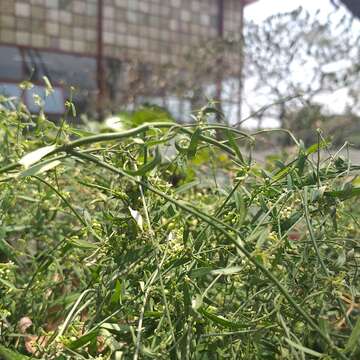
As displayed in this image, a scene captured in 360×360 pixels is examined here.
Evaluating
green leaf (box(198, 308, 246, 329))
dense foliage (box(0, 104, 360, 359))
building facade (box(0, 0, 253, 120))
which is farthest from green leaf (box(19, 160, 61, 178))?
building facade (box(0, 0, 253, 120))

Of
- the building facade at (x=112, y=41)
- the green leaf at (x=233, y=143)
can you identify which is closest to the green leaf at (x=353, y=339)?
the green leaf at (x=233, y=143)

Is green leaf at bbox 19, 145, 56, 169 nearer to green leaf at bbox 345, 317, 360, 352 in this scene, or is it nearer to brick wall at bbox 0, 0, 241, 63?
green leaf at bbox 345, 317, 360, 352

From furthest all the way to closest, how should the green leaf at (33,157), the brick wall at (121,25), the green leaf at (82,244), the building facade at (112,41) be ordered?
the brick wall at (121,25)
the building facade at (112,41)
the green leaf at (82,244)
the green leaf at (33,157)

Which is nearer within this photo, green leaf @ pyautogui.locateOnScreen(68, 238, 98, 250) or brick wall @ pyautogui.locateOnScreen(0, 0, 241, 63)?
green leaf @ pyautogui.locateOnScreen(68, 238, 98, 250)

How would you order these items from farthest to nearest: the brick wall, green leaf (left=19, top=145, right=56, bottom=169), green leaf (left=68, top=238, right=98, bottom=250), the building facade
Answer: the brick wall, the building facade, green leaf (left=68, top=238, right=98, bottom=250), green leaf (left=19, top=145, right=56, bottom=169)

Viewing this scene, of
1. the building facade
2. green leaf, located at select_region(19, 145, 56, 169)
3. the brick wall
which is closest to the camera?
green leaf, located at select_region(19, 145, 56, 169)

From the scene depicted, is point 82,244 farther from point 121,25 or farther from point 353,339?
point 121,25

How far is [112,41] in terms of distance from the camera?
537cm

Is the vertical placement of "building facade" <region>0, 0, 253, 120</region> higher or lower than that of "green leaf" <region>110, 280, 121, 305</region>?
higher

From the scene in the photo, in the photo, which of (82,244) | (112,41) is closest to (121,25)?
(112,41)

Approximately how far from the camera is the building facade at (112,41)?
179 inches

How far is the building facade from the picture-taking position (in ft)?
14.9

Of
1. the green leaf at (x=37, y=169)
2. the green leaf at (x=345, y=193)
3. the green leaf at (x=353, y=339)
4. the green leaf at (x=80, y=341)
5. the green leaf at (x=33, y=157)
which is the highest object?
the green leaf at (x=33, y=157)

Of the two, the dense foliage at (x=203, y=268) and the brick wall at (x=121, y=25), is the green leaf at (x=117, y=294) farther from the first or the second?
the brick wall at (x=121, y=25)
